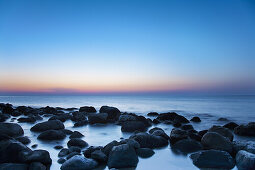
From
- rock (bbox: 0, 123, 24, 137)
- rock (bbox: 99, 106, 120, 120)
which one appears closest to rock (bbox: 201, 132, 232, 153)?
rock (bbox: 0, 123, 24, 137)

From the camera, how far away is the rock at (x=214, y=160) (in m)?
4.19

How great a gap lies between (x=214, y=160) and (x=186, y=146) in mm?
1298

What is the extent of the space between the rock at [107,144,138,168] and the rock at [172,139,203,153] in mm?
1652

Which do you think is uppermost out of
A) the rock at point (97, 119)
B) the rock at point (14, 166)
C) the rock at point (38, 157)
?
the rock at point (38, 157)

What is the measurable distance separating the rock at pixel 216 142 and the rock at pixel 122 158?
2232 millimetres

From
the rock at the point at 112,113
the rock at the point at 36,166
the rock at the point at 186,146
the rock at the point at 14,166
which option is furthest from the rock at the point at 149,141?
the rock at the point at 112,113

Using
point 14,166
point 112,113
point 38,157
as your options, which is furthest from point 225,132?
point 112,113

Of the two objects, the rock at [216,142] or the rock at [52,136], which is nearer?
the rock at [216,142]

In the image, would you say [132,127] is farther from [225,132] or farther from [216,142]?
[216,142]

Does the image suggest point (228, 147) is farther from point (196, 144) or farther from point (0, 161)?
point (0, 161)

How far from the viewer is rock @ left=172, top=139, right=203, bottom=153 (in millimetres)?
5416

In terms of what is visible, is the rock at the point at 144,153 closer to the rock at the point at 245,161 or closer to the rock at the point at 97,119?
the rock at the point at 245,161

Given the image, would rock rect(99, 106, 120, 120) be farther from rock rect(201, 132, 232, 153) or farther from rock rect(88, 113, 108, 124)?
rock rect(201, 132, 232, 153)

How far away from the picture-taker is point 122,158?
4.30 metres
